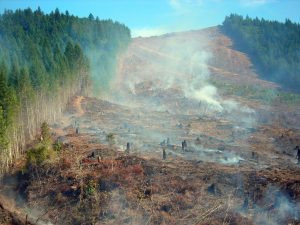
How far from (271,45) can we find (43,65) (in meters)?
86.0

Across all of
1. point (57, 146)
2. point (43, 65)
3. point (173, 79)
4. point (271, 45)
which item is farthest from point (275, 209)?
point (271, 45)

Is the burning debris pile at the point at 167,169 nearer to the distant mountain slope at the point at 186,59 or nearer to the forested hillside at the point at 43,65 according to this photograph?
the forested hillside at the point at 43,65

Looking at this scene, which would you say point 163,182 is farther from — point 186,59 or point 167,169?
point 186,59

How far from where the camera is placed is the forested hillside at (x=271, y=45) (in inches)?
4716

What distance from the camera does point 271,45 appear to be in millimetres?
132500

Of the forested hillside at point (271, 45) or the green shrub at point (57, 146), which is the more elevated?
the forested hillside at point (271, 45)

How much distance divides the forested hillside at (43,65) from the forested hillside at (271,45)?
42.1m

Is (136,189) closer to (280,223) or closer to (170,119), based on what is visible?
(280,223)

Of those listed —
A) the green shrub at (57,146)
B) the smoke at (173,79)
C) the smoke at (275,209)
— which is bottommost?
the smoke at (275,209)

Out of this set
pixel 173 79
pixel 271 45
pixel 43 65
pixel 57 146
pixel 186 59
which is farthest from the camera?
pixel 186 59

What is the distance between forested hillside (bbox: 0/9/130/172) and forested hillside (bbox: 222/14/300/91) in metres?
42.1

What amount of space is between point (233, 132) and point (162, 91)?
1524 inches

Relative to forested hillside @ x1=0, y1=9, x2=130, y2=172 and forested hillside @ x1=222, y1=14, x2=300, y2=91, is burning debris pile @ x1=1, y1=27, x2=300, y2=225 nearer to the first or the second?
forested hillside @ x1=0, y1=9, x2=130, y2=172

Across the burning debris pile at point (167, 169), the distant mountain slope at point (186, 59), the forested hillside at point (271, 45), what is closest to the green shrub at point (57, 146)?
the burning debris pile at point (167, 169)
